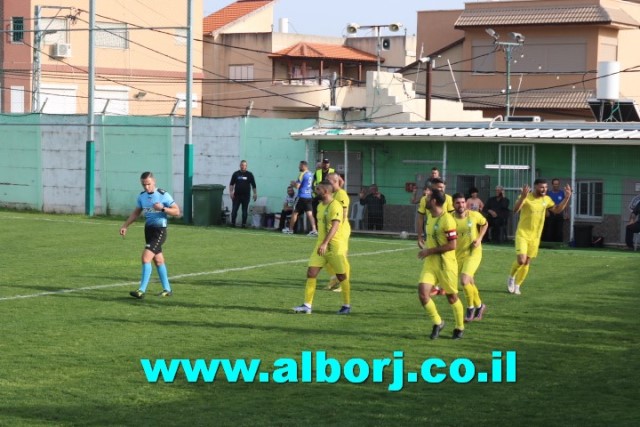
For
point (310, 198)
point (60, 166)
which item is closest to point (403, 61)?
point (60, 166)

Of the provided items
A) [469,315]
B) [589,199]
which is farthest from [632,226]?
[469,315]

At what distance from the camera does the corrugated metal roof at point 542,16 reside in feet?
187

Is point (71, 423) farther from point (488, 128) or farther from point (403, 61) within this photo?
point (403, 61)

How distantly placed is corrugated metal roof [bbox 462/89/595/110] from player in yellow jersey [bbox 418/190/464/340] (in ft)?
142

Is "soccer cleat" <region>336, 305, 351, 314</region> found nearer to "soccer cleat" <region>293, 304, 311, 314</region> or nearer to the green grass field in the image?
the green grass field

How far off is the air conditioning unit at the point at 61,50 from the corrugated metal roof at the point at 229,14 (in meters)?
20.4

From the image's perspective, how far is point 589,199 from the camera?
31297 mm

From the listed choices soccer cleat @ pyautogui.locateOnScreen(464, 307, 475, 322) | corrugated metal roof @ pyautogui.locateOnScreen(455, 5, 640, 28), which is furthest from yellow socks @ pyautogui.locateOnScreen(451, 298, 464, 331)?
corrugated metal roof @ pyautogui.locateOnScreen(455, 5, 640, 28)

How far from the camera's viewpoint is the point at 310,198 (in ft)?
104

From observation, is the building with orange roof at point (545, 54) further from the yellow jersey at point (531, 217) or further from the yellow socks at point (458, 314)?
the yellow socks at point (458, 314)

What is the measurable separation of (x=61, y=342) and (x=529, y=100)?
48005 mm

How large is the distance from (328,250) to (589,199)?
15922 mm

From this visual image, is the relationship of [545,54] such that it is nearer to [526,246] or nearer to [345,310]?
[526,246]

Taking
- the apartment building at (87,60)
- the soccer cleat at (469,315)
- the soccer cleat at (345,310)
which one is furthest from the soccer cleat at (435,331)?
the apartment building at (87,60)
